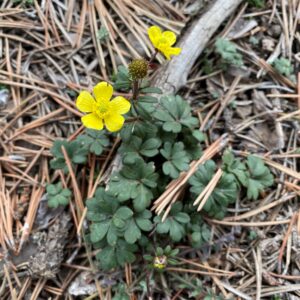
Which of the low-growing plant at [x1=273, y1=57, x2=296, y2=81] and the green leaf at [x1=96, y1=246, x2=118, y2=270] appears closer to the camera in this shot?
the green leaf at [x1=96, y1=246, x2=118, y2=270]

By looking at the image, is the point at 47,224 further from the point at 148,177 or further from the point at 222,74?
the point at 222,74

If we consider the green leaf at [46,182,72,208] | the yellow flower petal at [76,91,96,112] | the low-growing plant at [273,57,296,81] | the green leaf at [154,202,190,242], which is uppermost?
the yellow flower petal at [76,91,96,112]

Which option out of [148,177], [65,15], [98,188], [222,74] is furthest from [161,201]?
[65,15]

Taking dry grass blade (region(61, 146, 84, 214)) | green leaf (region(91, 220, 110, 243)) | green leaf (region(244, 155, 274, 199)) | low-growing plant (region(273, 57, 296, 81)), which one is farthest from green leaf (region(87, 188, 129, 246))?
low-growing plant (region(273, 57, 296, 81))

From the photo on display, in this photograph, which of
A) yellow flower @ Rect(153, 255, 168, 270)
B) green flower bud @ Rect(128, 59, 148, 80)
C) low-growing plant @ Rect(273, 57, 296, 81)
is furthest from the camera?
low-growing plant @ Rect(273, 57, 296, 81)

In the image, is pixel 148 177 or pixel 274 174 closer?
pixel 148 177

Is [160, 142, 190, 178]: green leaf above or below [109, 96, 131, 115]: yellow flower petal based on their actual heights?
below

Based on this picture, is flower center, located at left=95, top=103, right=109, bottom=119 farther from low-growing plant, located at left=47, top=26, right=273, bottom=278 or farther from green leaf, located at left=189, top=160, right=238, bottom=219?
green leaf, located at left=189, top=160, right=238, bottom=219
